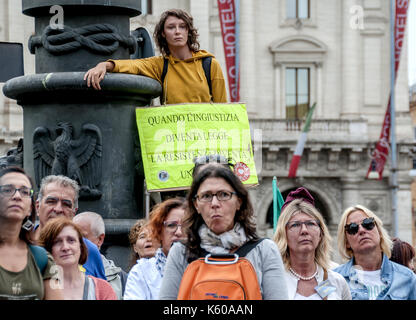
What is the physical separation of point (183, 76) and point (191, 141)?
0.44 metres

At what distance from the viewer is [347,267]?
612cm

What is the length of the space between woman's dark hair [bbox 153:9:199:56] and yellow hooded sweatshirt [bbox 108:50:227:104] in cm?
6

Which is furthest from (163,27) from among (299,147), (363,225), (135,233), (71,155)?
(299,147)

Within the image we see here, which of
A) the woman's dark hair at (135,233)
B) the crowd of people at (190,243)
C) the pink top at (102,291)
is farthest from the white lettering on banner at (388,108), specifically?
the pink top at (102,291)

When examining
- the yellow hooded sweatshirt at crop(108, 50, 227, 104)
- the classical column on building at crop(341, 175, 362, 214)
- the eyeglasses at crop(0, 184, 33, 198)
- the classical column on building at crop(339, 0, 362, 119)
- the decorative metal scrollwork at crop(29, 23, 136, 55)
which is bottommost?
the classical column on building at crop(341, 175, 362, 214)

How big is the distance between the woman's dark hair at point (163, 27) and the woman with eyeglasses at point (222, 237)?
86.8 inches

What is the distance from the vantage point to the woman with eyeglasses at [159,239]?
532 centimetres

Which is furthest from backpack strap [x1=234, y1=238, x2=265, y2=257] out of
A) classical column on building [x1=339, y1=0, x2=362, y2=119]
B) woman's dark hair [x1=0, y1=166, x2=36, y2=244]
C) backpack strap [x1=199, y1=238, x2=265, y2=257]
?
classical column on building [x1=339, y1=0, x2=362, y2=119]

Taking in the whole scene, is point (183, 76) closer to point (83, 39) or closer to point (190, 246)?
point (83, 39)

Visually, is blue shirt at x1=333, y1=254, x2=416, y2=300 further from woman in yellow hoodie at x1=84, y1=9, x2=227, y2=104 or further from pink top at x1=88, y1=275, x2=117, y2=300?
pink top at x1=88, y1=275, x2=117, y2=300

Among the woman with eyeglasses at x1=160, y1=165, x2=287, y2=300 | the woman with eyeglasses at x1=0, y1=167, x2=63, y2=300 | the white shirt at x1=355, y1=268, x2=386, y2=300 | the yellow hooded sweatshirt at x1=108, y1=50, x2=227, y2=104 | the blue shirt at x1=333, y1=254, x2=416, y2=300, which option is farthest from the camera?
the yellow hooded sweatshirt at x1=108, y1=50, x2=227, y2=104

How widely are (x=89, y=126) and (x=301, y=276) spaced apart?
1.90 metres

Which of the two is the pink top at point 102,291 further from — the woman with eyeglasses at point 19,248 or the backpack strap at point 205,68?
the backpack strap at point 205,68

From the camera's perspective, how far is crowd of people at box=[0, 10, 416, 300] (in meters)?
4.06
